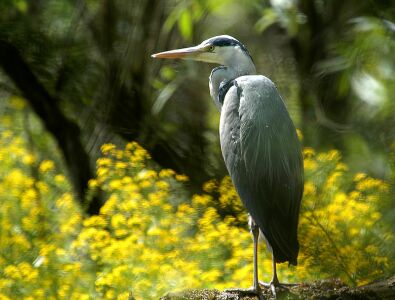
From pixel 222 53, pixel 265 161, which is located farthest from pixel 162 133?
pixel 265 161

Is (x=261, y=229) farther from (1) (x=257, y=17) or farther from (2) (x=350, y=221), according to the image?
(1) (x=257, y=17)

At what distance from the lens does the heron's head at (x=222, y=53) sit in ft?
12.1

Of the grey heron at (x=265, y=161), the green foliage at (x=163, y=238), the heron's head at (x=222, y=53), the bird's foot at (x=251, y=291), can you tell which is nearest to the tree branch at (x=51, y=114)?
the green foliage at (x=163, y=238)

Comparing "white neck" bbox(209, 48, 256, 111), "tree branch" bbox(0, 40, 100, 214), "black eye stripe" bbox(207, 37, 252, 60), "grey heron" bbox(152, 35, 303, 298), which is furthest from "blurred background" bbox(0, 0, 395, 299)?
"grey heron" bbox(152, 35, 303, 298)

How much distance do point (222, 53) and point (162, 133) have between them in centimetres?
152

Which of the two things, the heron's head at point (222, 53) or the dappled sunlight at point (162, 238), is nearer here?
the heron's head at point (222, 53)

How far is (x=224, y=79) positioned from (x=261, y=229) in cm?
82

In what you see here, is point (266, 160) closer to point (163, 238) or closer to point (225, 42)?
point (225, 42)

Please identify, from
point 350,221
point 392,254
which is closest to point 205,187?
point 350,221

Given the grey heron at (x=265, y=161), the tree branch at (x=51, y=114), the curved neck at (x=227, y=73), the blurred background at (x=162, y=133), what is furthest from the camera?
the tree branch at (x=51, y=114)

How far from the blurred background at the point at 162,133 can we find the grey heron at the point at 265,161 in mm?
533

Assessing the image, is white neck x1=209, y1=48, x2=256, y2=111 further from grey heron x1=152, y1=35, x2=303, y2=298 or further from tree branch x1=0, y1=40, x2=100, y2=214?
tree branch x1=0, y1=40, x2=100, y2=214

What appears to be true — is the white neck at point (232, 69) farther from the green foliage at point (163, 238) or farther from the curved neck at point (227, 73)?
the green foliage at point (163, 238)

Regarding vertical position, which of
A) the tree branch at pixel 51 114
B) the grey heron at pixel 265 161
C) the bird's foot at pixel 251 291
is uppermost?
the grey heron at pixel 265 161
